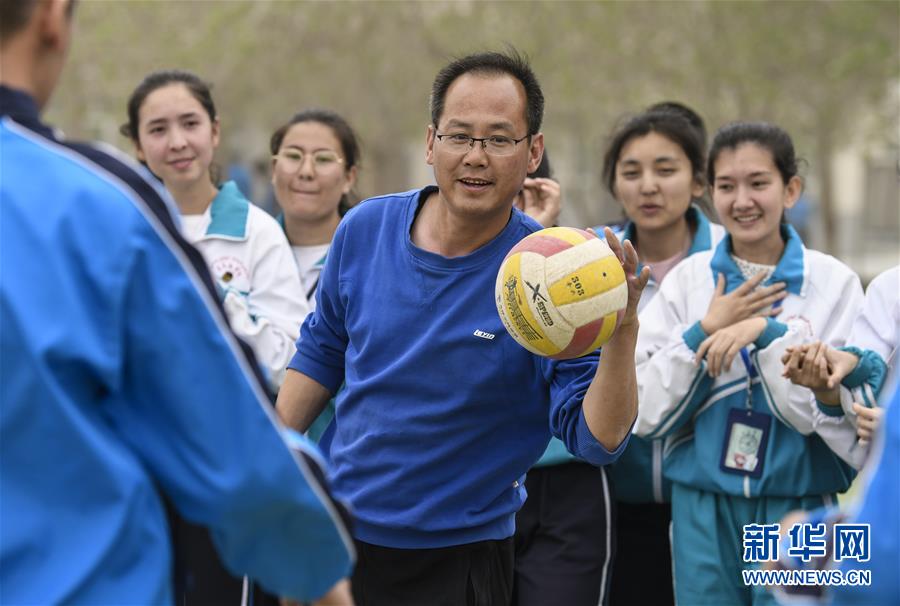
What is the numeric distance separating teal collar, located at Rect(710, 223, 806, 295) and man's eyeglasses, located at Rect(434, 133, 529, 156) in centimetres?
149

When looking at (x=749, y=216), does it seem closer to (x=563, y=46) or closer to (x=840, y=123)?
(x=563, y=46)

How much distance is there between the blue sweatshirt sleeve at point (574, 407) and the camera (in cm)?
347

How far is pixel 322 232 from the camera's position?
18.9 feet

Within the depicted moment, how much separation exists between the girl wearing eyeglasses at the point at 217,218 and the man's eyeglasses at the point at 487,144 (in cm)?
156

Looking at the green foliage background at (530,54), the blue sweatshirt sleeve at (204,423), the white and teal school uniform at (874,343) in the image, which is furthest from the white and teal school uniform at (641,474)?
the green foliage background at (530,54)

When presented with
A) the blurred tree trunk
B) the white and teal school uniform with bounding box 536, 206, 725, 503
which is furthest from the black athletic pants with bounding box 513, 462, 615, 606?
the blurred tree trunk

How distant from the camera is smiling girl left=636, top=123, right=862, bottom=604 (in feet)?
14.9

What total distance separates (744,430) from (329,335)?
5.57 ft

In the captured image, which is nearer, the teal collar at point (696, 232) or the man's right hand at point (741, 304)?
the man's right hand at point (741, 304)

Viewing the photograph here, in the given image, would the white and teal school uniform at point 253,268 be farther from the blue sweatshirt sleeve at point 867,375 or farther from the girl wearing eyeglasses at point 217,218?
the blue sweatshirt sleeve at point 867,375

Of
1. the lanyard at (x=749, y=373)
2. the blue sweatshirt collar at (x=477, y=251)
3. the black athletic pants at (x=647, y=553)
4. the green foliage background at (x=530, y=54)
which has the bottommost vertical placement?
the black athletic pants at (x=647, y=553)

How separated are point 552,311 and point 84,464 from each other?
164cm

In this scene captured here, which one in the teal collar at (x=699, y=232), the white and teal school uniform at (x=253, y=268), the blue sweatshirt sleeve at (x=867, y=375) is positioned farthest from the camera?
the teal collar at (x=699, y=232)

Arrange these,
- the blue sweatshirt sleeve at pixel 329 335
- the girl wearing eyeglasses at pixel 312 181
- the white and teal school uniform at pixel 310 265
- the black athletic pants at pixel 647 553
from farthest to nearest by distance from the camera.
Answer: the girl wearing eyeglasses at pixel 312 181
the white and teal school uniform at pixel 310 265
the black athletic pants at pixel 647 553
the blue sweatshirt sleeve at pixel 329 335
